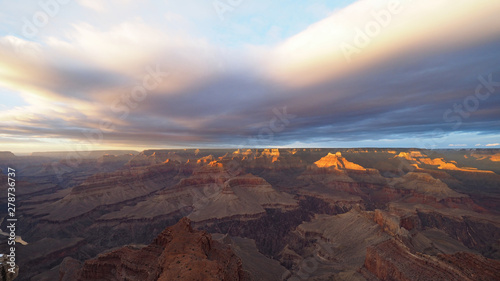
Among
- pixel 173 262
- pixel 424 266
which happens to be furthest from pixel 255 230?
pixel 173 262

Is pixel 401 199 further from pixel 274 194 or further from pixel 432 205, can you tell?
pixel 274 194

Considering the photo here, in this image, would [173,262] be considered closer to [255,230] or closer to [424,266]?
[424,266]

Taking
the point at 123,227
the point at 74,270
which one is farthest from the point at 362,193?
the point at 74,270

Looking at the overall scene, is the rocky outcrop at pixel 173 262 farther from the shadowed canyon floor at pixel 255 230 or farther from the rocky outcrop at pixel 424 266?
the rocky outcrop at pixel 424 266

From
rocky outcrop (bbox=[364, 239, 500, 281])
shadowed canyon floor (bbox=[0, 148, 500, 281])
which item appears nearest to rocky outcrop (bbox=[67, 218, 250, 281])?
shadowed canyon floor (bbox=[0, 148, 500, 281])

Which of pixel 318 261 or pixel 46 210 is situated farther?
pixel 46 210

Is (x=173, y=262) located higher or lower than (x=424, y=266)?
higher
